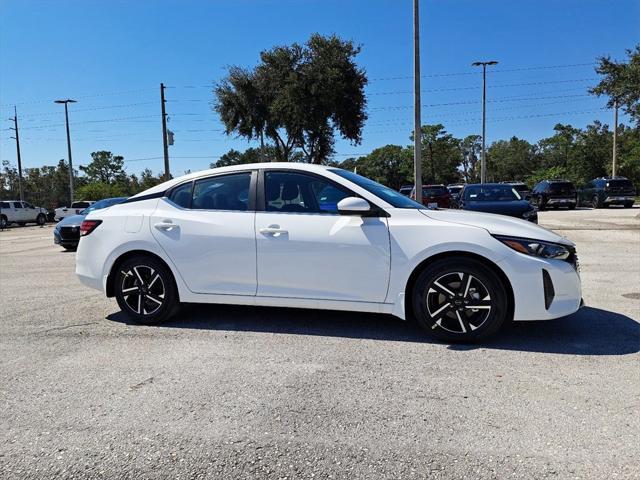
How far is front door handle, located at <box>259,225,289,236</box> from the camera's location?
459 cm

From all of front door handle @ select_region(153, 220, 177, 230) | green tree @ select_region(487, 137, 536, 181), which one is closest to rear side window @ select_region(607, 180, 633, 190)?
front door handle @ select_region(153, 220, 177, 230)

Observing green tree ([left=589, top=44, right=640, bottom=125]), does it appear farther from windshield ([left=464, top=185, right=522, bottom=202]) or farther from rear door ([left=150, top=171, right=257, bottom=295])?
rear door ([left=150, top=171, right=257, bottom=295])

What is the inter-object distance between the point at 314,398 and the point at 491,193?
11.0 meters

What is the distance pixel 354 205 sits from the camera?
4.32 meters

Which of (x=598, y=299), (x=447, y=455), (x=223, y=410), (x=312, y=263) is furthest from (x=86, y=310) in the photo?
(x=598, y=299)

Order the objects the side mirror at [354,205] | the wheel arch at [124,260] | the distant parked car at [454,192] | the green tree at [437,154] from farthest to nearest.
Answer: the green tree at [437,154]
the distant parked car at [454,192]
the wheel arch at [124,260]
the side mirror at [354,205]

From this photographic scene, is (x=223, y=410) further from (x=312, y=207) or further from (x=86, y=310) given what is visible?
(x=86, y=310)

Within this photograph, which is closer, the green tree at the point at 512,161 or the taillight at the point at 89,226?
the taillight at the point at 89,226

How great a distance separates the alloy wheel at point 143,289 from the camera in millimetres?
5016

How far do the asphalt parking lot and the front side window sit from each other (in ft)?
3.93

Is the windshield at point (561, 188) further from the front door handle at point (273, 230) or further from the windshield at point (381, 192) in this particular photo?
the front door handle at point (273, 230)

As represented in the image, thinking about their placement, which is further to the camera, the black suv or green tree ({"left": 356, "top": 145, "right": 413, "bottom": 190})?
green tree ({"left": 356, "top": 145, "right": 413, "bottom": 190})

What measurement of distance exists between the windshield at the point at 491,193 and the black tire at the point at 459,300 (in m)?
8.99

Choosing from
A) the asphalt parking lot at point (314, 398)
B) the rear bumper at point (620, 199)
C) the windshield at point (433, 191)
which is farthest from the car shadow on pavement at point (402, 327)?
the rear bumper at point (620, 199)
